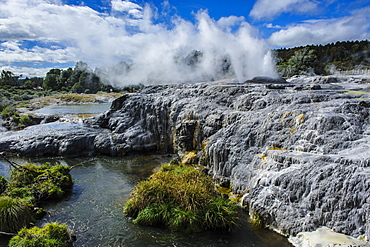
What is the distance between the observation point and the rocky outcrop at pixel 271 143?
9000 mm

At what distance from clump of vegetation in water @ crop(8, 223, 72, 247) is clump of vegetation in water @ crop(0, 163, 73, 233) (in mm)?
1534

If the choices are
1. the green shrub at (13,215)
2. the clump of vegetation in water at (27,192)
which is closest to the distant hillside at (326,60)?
the clump of vegetation in water at (27,192)

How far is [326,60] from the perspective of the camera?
7362 centimetres

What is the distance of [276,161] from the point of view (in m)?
11.5

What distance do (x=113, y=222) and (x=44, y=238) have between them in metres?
2.94

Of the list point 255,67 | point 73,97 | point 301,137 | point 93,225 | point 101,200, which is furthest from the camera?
point 73,97

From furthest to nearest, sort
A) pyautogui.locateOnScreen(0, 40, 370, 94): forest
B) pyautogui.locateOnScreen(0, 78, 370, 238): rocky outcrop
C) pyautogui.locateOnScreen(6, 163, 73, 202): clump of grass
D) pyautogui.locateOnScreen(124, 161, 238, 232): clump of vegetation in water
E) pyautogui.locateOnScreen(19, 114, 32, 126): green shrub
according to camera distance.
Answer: pyautogui.locateOnScreen(0, 40, 370, 94): forest < pyautogui.locateOnScreen(19, 114, 32, 126): green shrub < pyautogui.locateOnScreen(6, 163, 73, 202): clump of grass < pyautogui.locateOnScreen(124, 161, 238, 232): clump of vegetation in water < pyautogui.locateOnScreen(0, 78, 370, 238): rocky outcrop

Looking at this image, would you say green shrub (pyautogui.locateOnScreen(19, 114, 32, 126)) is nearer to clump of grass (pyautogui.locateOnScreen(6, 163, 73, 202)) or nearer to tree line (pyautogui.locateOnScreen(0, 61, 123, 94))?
clump of grass (pyautogui.locateOnScreen(6, 163, 73, 202))

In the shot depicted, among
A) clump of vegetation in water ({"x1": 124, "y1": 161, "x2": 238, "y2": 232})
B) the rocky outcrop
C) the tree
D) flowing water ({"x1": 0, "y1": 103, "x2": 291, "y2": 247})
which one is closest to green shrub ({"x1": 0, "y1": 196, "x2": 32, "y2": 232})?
flowing water ({"x1": 0, "y1": 103, "x2": 291, "y2": 247})

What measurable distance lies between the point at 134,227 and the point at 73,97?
2617 inches

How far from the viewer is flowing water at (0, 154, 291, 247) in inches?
385

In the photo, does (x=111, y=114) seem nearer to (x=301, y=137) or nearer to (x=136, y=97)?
(x=136, y=97)

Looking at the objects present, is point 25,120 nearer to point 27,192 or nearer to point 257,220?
point 27,192

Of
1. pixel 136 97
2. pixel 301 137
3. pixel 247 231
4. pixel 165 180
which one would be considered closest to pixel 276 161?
pixel 301 137
